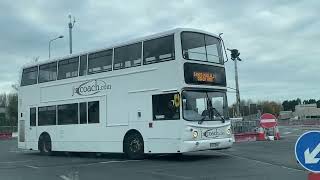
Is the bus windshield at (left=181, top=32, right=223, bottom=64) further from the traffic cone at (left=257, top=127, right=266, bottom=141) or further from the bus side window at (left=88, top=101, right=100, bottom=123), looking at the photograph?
the traffic cone at (left=257, top=127, right=266, bottom=141)

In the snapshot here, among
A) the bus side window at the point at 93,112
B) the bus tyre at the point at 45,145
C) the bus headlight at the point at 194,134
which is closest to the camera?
the bus headlight at the point at 194,134

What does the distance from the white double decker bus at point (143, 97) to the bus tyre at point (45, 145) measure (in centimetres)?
14

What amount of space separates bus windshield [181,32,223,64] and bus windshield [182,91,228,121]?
48.1 inches

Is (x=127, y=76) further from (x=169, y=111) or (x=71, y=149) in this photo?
(x=71, y=149)

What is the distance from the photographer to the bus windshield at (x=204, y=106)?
18.0m

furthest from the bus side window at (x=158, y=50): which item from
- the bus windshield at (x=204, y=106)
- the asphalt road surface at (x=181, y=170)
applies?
the asphalt road surface at (x=181, y=170)

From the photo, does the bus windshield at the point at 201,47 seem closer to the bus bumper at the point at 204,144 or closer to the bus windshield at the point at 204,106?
the bus windshield at the point at 204,106

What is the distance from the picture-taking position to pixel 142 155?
19547 mm

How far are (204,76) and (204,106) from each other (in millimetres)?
1033

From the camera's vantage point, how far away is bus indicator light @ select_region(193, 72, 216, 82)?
1834cm

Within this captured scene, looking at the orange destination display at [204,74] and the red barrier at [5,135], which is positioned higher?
the orange destination display at [204,74]

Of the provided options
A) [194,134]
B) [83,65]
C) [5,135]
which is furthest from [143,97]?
[5,135]

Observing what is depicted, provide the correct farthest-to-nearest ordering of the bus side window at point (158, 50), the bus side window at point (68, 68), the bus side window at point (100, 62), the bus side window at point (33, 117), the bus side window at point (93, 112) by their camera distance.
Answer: the bus side window at point (33, 117)
the bus side window at point (68, 68)
the bus side window at point (93, 112)
the bus side window at point (100, 62)
the bus side window at point (158, 50)

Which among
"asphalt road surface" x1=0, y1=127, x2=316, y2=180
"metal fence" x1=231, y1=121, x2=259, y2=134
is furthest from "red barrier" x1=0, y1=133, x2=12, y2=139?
"asphalt road surface" x1=0, y1=127, x2=316, y2=180
